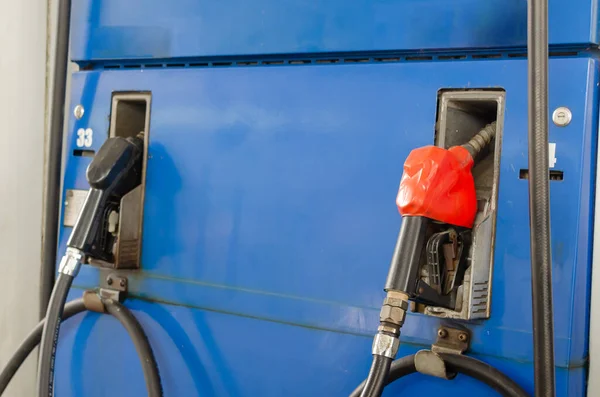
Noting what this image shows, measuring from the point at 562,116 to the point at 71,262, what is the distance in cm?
77

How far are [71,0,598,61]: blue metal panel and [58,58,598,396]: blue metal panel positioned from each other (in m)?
0.03

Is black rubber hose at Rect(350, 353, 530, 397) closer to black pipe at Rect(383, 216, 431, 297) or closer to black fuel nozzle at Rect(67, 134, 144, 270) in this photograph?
black pipe at Rect(383, 216, 431, 297)

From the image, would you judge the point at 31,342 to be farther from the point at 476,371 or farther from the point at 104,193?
the point at 476,371

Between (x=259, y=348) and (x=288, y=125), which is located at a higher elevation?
(x=288, y=125)

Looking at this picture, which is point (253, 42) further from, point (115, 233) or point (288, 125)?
point (115, 233)

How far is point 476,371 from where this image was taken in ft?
2.91

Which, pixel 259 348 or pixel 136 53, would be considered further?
pixel 136 53

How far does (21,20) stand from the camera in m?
1.51

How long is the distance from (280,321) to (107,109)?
1.68ft

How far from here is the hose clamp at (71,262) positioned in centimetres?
114

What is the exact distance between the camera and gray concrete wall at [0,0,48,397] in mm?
1504

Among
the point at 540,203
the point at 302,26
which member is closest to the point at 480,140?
the point at 540,203

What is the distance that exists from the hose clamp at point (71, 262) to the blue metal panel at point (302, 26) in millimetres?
354

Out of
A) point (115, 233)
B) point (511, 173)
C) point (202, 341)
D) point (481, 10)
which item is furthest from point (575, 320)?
point (115, 233)
